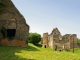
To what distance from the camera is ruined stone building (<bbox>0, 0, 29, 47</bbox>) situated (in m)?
29.8

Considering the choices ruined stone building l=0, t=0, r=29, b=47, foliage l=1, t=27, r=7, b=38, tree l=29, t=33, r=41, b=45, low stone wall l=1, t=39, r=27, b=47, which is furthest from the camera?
tree l=29, t=33, r=41, b=45

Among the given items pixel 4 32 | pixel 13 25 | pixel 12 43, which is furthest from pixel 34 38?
pixel 12 43

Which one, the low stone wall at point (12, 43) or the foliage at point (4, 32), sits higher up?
the foliage at point (4, 32)

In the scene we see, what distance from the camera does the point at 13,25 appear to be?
30672 millimetres

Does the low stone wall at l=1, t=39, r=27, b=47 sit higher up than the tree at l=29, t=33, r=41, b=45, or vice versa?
the tree at l=29, t=33, r=41, b=45

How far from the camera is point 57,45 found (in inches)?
2554

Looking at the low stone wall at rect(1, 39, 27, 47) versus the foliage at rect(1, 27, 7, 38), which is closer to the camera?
the low stone wall at rect(1, 39, 27, 47)

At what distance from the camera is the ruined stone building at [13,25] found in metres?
29.8

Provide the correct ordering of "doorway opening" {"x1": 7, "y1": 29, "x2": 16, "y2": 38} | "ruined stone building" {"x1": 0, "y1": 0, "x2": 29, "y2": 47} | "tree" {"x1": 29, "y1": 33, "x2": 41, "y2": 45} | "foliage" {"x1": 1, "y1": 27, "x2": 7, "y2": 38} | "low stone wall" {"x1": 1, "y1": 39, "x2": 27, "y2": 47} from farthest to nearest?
"tree" {"x1": 29, "y1": 33, "x2": 41, "y2": 45}
"doorway opening" {"x1": 7, "y1": 29, "x2": 16, "y2": 38}
"ruined stone building" {"x1": 0, "y1": 0, "x2": 29, "y2": 47}
"foliage" {"x1": 1, "y1": 27, "x2": 7, "y2": 38}
"low stone wall" {"x1": 1, "y1": 39, "x2": 27, "y2": 47}

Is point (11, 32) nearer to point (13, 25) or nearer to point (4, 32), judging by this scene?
point (13, 25)

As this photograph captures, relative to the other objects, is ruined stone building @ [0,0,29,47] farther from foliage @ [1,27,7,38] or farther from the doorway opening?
the doorway opening

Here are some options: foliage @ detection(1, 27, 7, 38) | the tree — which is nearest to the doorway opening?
foliage @ detection(1, 27, 7, 38)

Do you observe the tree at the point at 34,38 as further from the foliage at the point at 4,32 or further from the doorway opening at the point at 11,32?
the foliage at the point at 4,32

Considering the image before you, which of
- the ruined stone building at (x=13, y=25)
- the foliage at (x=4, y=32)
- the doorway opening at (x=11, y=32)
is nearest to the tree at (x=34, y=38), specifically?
the doorway opening at (x=11, y=32)
